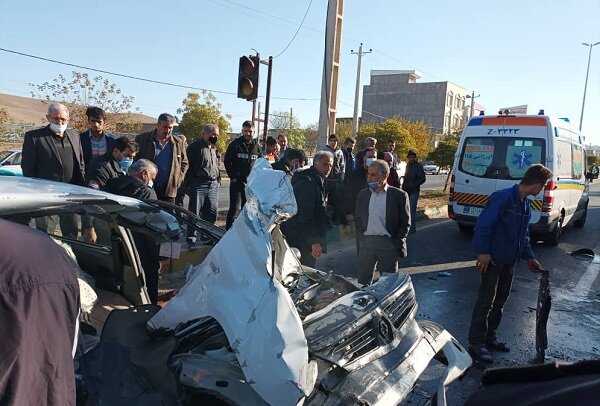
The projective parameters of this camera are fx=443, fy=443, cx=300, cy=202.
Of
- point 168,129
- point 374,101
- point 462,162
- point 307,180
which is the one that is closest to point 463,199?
point 462,162

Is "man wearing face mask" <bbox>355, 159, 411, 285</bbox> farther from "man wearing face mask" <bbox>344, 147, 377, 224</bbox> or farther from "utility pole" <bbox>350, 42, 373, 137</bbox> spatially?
"utility pole" <bbox>350, 42, 373, 137</bbox>

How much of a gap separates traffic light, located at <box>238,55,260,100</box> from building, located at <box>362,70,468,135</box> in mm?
65627

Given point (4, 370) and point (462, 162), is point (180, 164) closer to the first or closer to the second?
point (4, 370)

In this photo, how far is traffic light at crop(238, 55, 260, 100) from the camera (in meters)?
6.50

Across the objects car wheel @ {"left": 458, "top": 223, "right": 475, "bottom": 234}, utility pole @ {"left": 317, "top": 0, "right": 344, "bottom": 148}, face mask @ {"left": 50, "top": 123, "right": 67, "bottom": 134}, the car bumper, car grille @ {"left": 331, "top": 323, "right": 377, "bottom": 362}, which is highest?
utility pole @ {"left": 317, "top": 0, "right": 344, "bottom": 148}

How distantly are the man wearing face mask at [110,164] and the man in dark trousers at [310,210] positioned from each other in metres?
1.79

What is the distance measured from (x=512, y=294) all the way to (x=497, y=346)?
6.15 ft

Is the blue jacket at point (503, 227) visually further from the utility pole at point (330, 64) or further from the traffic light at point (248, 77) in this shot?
the utility pole at point (330, 64)

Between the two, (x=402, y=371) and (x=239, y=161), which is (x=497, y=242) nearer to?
(x=402, y=371)

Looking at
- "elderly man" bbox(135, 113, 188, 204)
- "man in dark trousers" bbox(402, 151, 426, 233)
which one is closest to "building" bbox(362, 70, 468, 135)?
"man in dark trousers" bbox(402, 151, 426, 233)

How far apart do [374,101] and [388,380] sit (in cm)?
8331

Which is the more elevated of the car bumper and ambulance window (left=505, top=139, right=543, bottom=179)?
ambulance window (left=505, top=139, right=543, bottom=179)

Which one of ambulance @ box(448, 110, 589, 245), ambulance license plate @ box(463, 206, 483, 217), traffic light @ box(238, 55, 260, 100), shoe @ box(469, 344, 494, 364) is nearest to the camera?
shoe @ box(469, 344, 494, 364)

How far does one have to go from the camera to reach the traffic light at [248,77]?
6.50 meters
